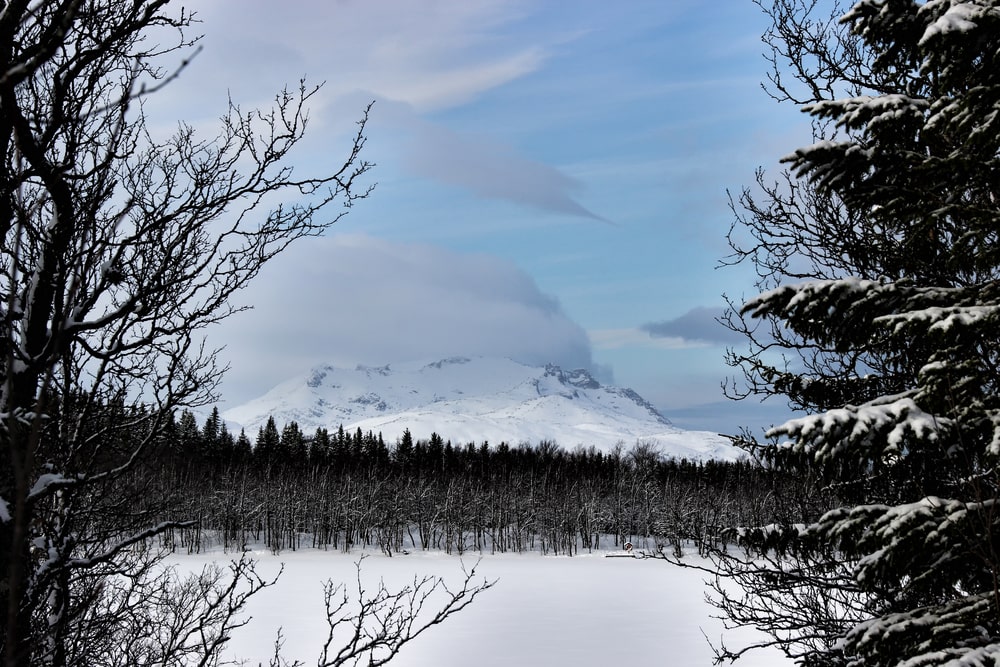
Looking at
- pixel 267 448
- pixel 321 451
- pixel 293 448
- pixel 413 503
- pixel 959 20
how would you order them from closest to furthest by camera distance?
pixel 959 20
pixel 413 503
pixel 267 448
pixel 293 448
pixel 321 451

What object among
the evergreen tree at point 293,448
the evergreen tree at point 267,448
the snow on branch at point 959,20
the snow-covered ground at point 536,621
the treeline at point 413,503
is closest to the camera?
the snow on branch at point 959,20

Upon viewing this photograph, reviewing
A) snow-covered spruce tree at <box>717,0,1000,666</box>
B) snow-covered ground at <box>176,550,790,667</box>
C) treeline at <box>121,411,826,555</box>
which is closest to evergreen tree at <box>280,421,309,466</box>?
treeline at <box>121,411,826,555</box>

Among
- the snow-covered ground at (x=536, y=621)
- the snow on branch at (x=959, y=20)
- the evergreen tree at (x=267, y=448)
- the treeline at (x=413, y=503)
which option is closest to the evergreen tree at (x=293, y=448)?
the treeline at (x=413, y=503)

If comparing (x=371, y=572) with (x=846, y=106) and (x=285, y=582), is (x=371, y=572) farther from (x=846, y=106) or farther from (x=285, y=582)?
(x=846, y=106)

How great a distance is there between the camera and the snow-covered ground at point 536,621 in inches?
1046

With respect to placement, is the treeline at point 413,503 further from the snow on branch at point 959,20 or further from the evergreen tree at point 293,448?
the snow on branch at point 959,20

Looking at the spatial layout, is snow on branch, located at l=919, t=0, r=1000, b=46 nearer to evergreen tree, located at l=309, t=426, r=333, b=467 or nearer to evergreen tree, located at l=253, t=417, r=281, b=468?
evergreen tree, located at l=253, t=417, r=281, b=468

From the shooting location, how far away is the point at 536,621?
35.4 m

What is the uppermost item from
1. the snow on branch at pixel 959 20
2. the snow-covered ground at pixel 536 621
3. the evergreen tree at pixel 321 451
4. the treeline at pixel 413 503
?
the evergreen tree at pixel 321 451

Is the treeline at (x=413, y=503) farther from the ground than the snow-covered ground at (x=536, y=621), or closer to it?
farther from the ground

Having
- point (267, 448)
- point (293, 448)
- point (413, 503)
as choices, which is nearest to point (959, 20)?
point (413, 503)

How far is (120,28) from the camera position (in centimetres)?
402

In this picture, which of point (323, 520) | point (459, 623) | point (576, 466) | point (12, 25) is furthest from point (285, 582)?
point (576, 466)

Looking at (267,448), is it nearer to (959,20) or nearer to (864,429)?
(864,429)
